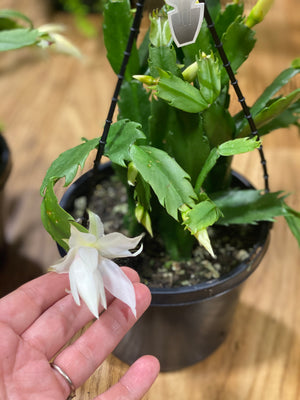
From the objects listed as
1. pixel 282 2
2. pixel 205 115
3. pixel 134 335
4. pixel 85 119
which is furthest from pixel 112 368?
pixel 282 2

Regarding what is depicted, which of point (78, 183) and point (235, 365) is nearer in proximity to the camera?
point (78, 183)

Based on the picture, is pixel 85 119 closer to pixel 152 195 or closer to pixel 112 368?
pixel 152 195

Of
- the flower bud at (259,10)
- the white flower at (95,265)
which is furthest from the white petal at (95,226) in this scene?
A: the flower bud at (259,10)

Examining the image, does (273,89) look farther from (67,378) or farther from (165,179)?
(67,378)

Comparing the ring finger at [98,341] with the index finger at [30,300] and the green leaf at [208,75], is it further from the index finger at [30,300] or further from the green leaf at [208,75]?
the green leaf at [208,75]

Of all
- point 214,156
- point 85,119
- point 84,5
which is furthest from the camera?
point 84,5

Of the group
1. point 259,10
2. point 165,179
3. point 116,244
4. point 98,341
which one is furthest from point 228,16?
point 98,341

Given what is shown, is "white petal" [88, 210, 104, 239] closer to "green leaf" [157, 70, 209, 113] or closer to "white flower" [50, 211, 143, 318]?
"white flower" [50, 211, 143, 318]
